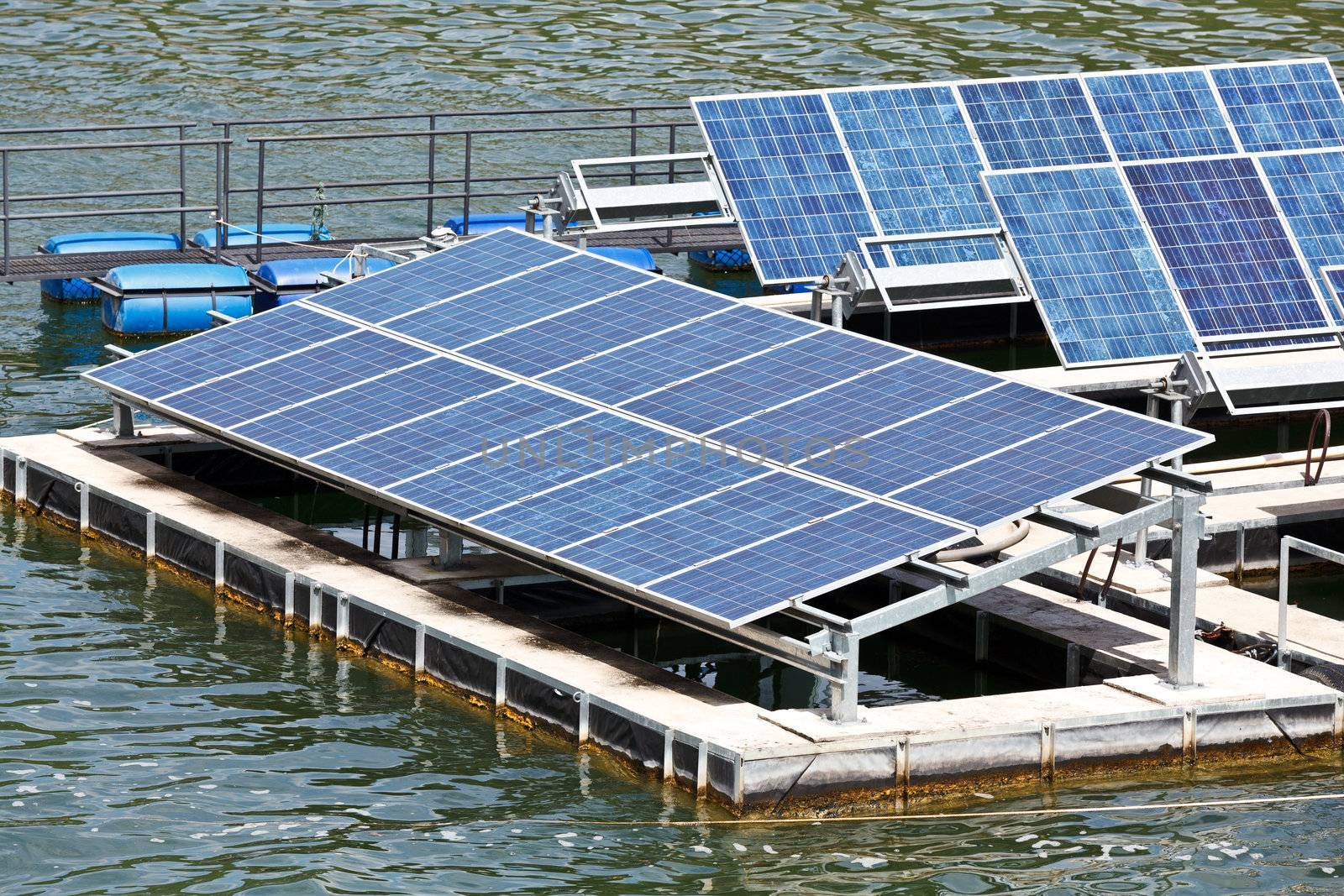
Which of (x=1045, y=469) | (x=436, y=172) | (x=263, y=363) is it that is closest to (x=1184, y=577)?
(x=1045, y=469)

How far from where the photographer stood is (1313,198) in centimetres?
2948

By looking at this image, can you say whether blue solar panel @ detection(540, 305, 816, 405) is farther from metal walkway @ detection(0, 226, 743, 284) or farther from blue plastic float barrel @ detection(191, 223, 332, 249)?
blue plastic float barrel @ detection(191, 223, 332, 249)

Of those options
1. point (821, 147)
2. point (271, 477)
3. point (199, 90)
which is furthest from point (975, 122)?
point (199, 90)

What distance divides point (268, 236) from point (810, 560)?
18600 millimetres

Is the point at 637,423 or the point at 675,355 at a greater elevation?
the point at 675,355

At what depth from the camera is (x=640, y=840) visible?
1875 cm

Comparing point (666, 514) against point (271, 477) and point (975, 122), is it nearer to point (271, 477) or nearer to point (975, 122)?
point (271, 477)

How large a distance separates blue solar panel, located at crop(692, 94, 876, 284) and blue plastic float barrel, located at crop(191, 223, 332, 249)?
7.92 metres

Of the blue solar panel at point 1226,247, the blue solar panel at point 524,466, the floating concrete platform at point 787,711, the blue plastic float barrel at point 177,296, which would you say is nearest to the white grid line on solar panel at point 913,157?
the blue solar panel at point 1226,247

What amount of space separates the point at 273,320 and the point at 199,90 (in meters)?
25.2

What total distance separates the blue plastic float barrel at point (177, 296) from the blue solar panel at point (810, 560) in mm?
15225

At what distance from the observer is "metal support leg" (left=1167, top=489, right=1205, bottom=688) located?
799 inches

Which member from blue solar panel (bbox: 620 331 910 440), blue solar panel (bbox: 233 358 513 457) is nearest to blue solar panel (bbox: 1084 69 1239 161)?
blue solar panel (bbox: 620 331 910 440)

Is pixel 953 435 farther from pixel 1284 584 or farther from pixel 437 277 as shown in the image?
pixel 437 277
